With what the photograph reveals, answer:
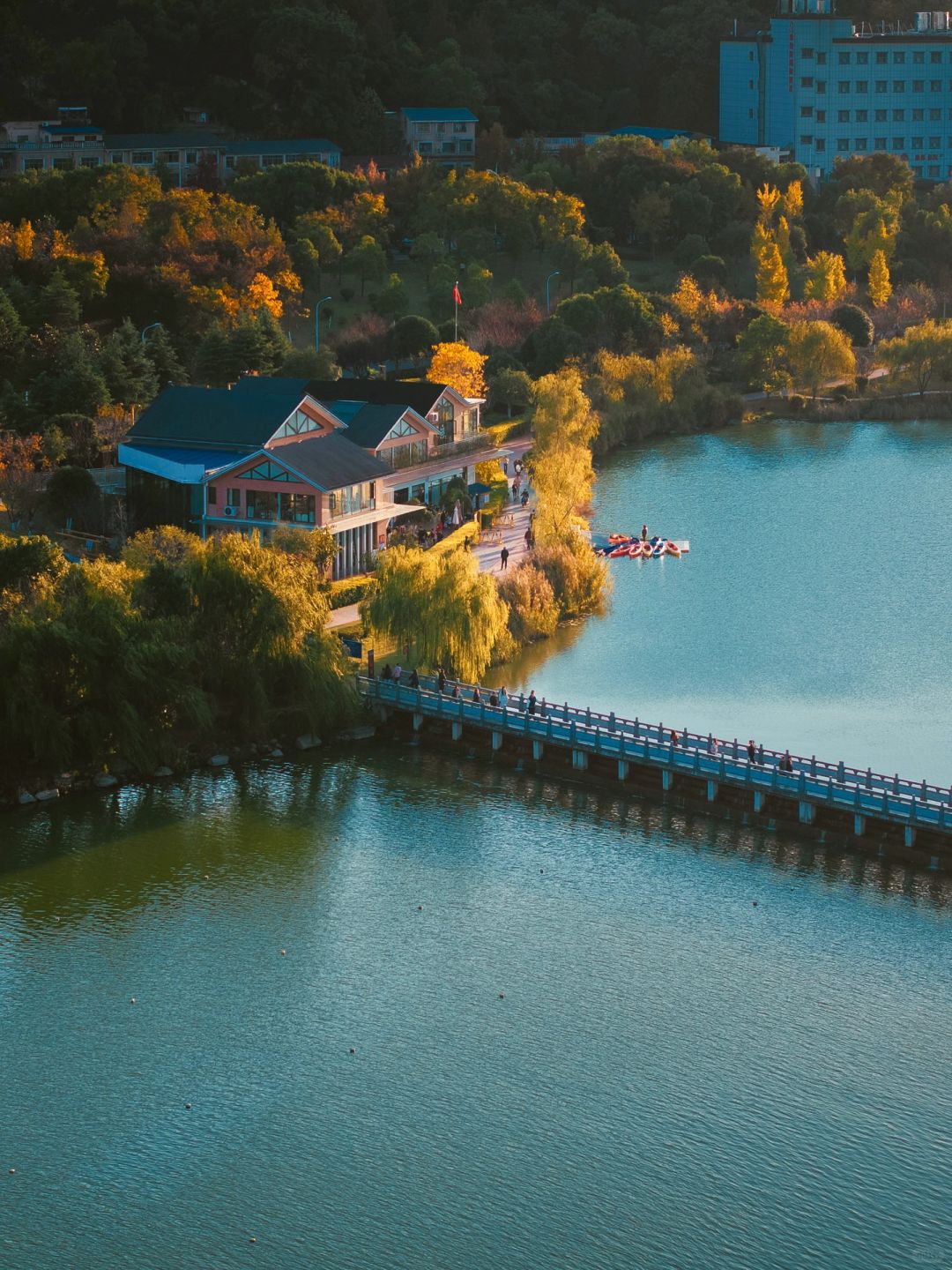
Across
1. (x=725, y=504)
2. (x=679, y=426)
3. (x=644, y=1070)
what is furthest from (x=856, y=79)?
(x=644, y=1070)

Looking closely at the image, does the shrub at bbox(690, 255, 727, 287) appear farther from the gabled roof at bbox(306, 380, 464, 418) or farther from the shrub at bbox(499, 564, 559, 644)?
the shrub at bbox(499, 564, 559, 644)

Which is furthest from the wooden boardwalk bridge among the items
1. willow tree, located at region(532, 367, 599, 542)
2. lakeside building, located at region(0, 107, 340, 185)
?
lakeside building, located at region(0, 107, 340, 185)

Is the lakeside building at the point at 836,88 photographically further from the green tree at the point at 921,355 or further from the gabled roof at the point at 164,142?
the green tree at the point at 921,355

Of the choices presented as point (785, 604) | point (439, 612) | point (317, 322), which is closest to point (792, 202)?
point (317, 322)

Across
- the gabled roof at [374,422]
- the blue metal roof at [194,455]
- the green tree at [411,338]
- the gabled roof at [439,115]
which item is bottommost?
the blue metal roof at [194,455]

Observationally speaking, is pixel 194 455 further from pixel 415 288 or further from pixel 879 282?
pixel 879 282

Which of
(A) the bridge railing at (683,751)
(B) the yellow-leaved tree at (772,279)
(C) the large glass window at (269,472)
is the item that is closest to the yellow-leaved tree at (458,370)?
(C) the large glass window at (269,472)
